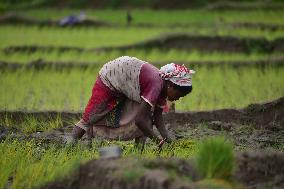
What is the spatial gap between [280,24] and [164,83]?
34.0 ft

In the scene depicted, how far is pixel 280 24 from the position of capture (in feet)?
51.7

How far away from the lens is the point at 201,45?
1363 cm

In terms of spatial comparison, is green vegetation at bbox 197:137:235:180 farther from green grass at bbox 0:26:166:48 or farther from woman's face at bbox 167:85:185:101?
green grass at bbox 0:26:166:48

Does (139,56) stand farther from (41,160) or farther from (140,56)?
(41,160)

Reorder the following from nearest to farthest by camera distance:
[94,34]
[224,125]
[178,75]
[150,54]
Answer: [178,75] → [224,125] → [150,54] → [94,34]

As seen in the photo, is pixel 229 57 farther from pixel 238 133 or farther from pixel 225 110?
pixel 238 133

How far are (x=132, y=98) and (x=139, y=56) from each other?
6.52 m

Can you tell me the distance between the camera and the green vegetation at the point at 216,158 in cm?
417

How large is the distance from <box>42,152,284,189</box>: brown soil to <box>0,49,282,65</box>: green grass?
7042 millimetres

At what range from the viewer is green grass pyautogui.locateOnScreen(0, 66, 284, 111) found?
29.1 feet

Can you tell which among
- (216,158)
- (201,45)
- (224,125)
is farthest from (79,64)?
(216,158)

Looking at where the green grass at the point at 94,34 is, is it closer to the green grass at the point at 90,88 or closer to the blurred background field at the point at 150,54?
the blurred background field at the point at 150,54

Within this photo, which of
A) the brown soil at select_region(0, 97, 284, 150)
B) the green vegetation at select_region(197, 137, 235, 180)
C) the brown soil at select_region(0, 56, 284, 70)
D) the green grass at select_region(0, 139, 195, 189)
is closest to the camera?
the green vegetation at select_region(197, 137, 235, 180)

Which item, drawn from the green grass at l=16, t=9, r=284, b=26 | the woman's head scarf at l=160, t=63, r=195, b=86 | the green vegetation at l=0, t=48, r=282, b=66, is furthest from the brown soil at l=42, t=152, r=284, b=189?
the green grass at l=16, t=9, r=284, b=26
